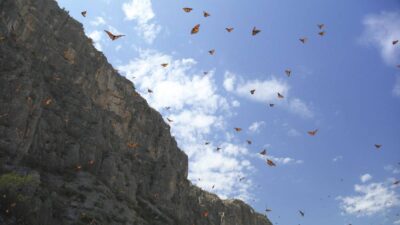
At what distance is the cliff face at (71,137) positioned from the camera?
46.5 m

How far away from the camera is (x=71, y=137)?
6606 cm

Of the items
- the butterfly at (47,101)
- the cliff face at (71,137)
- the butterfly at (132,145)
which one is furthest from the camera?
the butterfly at (132,145)

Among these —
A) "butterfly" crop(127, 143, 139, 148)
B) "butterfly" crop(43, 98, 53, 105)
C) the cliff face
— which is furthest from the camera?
"butterfly" crop(127, 143, 139, 148)

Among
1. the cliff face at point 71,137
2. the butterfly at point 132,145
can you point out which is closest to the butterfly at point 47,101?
the cliff face at point 71,137

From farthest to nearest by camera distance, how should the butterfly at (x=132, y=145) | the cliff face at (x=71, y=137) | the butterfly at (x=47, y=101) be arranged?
the butterfly at (x=132, y=145) → the butterfly at (x=47, y=101) → the cliff face at (x=71, y=137)

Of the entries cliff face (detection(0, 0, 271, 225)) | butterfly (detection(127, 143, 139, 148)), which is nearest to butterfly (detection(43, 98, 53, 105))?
cliff face (detection(0, 0, 271, 225))

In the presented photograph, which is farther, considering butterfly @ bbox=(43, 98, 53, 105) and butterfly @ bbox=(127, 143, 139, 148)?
butterfly @ bbox=(127, 143, 139, 148)

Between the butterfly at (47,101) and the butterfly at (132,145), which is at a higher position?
the butterfly at (132,145)

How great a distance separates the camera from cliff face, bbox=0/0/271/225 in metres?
46.5

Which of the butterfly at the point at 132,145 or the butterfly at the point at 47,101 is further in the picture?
the butterfly at the point at 132,145

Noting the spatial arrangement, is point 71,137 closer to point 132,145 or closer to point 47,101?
point 47,101

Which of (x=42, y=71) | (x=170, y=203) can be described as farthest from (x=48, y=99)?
(x=170, y=203)

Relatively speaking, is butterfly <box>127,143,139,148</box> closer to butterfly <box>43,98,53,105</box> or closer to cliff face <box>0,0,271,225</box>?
cliff face <box>0,0,271,225</box>

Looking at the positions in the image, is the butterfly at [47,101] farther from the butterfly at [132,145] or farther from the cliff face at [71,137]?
the butterfly at [132,145]
